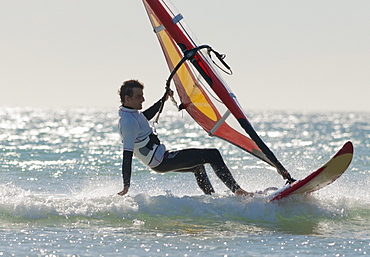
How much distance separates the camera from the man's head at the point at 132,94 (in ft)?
20.3

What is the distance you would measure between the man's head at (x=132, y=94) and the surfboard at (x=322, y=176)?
1.58 meters

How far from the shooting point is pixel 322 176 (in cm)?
611

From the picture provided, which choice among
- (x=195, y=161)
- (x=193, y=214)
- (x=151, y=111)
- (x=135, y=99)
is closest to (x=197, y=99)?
(x=151, y=111)

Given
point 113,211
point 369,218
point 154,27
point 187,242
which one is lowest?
point 369,218

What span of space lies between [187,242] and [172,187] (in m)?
4.03

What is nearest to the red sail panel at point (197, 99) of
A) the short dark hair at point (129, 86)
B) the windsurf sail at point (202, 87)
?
the windsurf sail at point (202, 87)

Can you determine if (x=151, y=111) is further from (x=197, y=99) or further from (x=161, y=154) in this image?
(x=197, y=99)

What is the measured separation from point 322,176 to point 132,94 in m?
1.96

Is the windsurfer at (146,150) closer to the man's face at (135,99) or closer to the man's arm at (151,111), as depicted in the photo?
the man's face at (135,99)

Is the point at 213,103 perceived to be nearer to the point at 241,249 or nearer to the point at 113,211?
the point at 113,211

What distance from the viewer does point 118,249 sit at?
5.12m

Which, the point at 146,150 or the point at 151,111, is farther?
the point at 151,111

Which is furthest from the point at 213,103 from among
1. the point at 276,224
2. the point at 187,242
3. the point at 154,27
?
the point at 187,242

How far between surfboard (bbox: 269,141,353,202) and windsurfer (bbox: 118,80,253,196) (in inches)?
14.9
